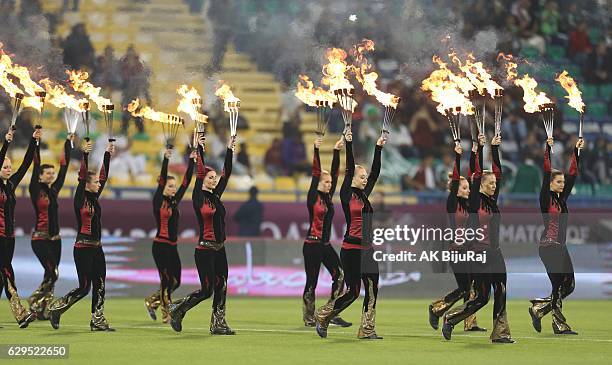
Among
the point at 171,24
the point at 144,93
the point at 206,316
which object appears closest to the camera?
the point at 206,316

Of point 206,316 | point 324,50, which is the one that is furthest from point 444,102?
point 324,50

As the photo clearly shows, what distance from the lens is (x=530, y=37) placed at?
1111 inches

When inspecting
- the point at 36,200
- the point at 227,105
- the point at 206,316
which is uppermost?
the point at 227,105

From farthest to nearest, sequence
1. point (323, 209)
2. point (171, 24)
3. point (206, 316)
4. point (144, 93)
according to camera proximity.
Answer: point (171, 24)
point (144, 93)
point (206, 316)
point (323, 209)

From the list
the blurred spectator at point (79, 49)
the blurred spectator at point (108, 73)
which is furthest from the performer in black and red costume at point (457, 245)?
the blurred spectator at point (79, 49)

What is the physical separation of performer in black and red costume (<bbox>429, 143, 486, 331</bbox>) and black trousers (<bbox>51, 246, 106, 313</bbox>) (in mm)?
4469

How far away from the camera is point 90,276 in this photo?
53.0 ft

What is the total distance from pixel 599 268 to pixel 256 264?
6851 mm

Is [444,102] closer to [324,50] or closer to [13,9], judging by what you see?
[324,50]

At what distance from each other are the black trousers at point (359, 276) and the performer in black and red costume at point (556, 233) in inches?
102

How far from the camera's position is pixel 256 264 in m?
23.9

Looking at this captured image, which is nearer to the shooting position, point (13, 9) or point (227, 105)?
point (227, 105)

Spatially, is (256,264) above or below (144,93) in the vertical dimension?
below
